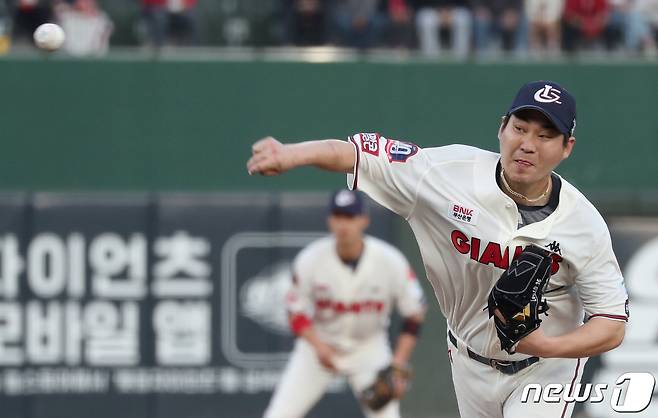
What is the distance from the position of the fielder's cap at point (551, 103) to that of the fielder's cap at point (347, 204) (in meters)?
4.28

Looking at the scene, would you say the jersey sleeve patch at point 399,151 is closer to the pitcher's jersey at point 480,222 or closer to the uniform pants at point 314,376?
the pitcher's jersey at point 480,222

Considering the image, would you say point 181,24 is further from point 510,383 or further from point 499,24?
point 510,383

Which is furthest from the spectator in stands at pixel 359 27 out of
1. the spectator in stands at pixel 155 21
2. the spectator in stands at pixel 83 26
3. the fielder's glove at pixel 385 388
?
the fielder's glove at pixel 385 388

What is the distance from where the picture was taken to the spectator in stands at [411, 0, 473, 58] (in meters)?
13.3

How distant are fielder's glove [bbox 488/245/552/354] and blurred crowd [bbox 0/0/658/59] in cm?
791

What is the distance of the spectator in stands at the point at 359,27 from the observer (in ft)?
42.9

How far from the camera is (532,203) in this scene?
5.53 metres

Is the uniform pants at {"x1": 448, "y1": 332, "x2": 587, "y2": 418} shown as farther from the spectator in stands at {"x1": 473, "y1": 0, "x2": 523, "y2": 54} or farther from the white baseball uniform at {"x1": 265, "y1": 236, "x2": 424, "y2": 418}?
the spectator in stands at {"x1": 473, "y1": 0, "x2": 523, "y2": 54}

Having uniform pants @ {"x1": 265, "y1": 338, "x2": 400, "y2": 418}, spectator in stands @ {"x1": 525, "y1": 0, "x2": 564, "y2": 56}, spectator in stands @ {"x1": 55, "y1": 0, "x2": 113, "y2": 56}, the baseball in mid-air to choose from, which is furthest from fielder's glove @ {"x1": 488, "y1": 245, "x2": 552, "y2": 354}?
spectator in stands @ {"x1": 55, "y1": 0, "x2": 113, "y2": 56}

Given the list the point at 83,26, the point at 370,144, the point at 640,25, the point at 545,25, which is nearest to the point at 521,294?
the point at 370,144

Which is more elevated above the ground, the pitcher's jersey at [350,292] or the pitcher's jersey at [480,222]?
the pitcher's jersey at [480,222]

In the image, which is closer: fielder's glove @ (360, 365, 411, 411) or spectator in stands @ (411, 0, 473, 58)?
fielder's glove @ (360, 365, 411, 411)

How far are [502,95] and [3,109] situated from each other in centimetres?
460

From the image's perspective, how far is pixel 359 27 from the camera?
1310 cm
